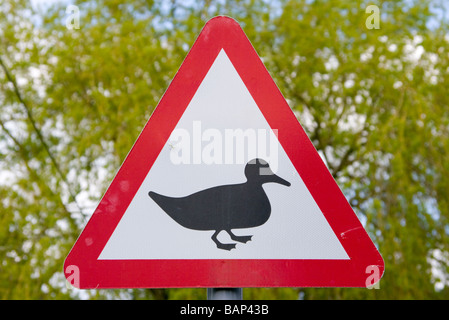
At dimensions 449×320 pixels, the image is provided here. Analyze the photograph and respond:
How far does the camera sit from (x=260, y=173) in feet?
4.99

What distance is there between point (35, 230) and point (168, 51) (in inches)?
69.8

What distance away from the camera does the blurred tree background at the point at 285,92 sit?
3.79m

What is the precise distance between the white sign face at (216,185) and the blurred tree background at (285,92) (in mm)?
2272

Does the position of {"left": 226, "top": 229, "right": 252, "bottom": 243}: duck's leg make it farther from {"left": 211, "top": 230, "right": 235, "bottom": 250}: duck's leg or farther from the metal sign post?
the metal sign post

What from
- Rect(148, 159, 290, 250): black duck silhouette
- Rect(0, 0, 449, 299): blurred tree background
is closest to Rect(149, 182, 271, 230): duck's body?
Rect(148, 159, 290, 250): black duck silhouette

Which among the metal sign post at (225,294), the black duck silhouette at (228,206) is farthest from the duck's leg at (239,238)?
the metal sign post at (225,294)

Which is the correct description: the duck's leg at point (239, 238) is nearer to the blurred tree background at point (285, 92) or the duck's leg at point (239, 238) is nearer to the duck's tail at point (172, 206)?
the duck's tail at point (172, 206)

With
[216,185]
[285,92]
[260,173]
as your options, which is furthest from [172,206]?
[285,92]

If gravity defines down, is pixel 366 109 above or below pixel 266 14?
below

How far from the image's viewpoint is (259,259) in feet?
4.89

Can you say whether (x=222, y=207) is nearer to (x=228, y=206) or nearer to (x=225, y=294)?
(x=228, y=206)
